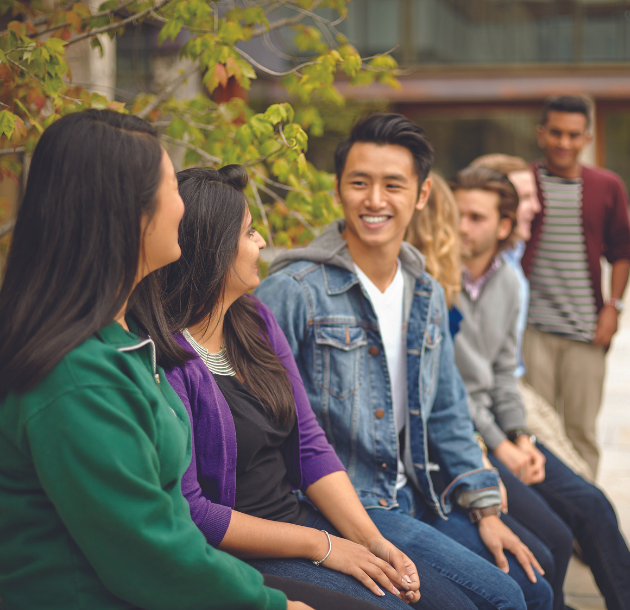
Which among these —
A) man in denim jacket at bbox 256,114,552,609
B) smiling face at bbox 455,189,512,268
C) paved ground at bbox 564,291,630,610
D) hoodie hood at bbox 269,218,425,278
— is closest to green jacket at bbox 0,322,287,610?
man in denim jacket at bbox 256,114,552,609

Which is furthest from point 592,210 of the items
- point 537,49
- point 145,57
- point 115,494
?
point 537,49

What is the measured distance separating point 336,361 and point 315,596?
90 cm

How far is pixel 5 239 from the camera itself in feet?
10.5

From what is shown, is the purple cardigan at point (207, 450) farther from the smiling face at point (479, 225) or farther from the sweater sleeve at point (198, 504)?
the smiling face at point (479, 225)

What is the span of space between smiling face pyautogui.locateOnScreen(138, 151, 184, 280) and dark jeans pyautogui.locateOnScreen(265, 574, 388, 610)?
0.78m

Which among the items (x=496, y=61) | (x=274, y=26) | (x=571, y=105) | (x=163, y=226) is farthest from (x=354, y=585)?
(x=496, y=61)

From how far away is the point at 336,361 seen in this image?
2.32m

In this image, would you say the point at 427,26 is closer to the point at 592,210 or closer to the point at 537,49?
the point at 537,49

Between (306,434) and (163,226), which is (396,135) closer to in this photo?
(306,434)

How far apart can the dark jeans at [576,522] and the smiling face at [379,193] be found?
110 centimetres

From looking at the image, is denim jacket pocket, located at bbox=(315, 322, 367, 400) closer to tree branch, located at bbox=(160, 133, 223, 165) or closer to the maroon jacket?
tree branch, located at bbox=(160, 133, 223, 165)

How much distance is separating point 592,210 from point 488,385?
163 centimetres

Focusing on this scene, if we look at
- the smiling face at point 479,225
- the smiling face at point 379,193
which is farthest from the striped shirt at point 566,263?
the smiling face at point 379,193

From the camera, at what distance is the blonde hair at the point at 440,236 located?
2918 millimetres
